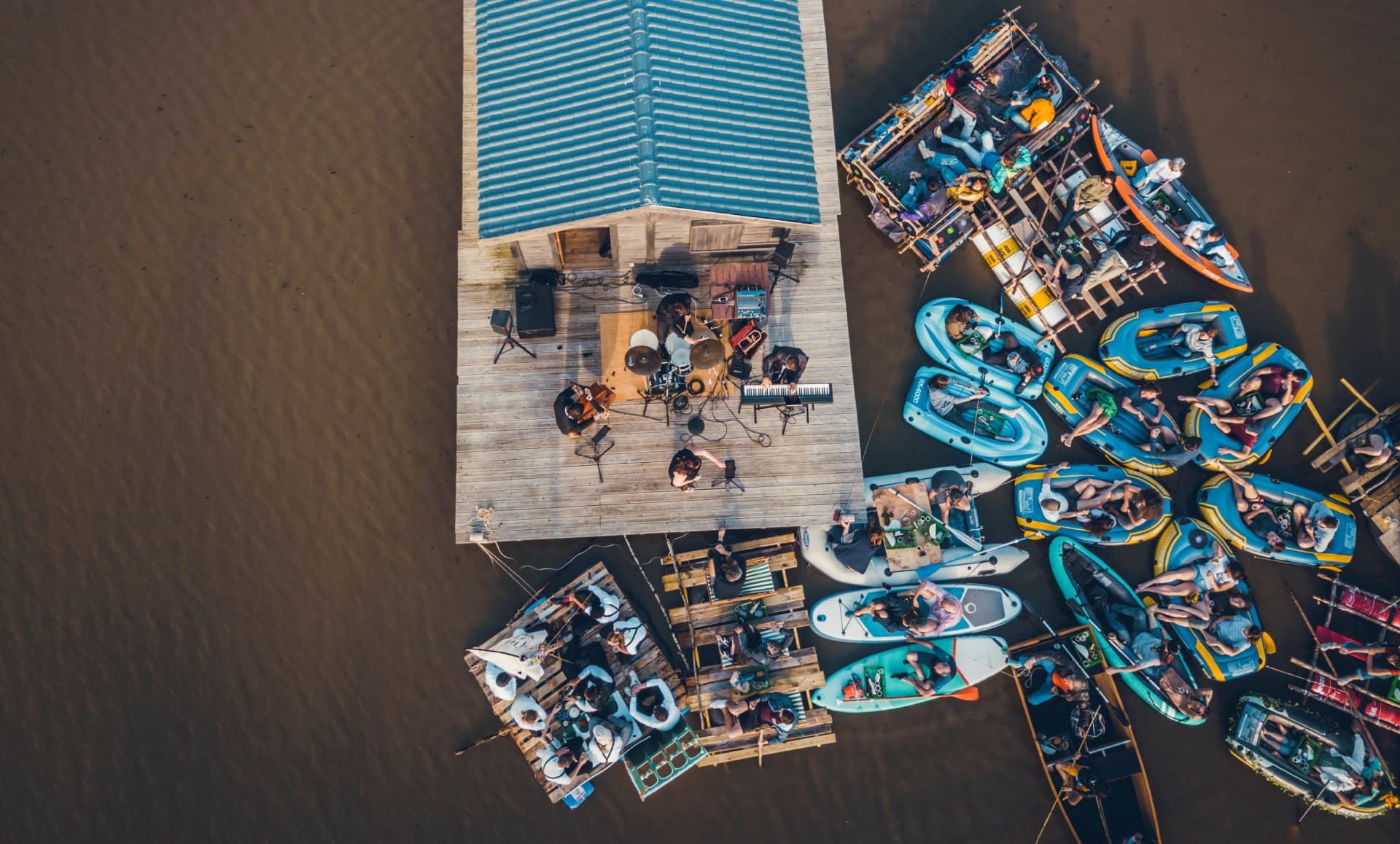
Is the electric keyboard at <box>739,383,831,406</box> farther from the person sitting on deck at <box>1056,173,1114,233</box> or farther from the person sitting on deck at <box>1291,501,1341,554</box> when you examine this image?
the person sitting on deck at <box>1291,501,1341,554</box>


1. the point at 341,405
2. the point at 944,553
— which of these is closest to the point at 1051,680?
the point at 944,553

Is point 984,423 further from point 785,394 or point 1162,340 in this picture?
point 785,394

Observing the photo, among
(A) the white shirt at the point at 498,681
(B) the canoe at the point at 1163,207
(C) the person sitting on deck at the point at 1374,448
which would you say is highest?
(B) the canoe at the point at 1163,207

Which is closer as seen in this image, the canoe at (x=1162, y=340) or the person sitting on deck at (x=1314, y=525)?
the person sitting on deck at (x=1314, y=525)

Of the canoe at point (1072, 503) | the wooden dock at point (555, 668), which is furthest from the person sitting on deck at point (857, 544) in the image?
the wooden dock at point (555, 668)

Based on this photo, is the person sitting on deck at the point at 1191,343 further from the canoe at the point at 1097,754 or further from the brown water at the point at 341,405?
the canoe at the point at 1097,754
